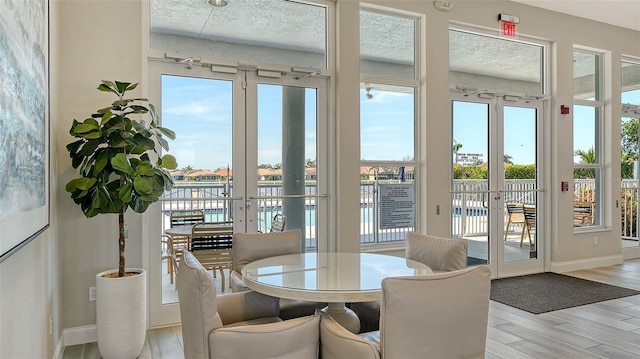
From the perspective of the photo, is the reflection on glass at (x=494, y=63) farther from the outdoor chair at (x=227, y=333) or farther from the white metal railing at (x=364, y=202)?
the outdoor chair at (x=227, y=333)

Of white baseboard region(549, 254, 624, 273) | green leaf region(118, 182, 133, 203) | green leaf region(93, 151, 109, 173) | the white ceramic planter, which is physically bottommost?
white baseboard region(549, 254, 624, 273)

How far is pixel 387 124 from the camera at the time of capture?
4.91m

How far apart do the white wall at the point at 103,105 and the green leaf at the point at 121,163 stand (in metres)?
0.55

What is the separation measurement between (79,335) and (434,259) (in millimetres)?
2846

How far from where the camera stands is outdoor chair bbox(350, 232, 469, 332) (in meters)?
2.83

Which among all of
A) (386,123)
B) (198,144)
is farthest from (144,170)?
(386,123)

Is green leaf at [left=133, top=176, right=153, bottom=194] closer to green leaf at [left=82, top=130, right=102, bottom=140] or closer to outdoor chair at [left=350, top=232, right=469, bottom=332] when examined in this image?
green leaf at [left=82, top=130, right=102, bottom=140]

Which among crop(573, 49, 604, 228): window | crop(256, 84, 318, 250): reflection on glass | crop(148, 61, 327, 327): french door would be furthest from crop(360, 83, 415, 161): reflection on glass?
crop(573, 49, 604, 228): window

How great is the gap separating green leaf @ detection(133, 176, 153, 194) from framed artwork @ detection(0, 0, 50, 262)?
0.55 metres

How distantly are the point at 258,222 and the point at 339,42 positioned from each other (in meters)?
2.05

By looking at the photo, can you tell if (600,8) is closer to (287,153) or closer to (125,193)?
(287,153)

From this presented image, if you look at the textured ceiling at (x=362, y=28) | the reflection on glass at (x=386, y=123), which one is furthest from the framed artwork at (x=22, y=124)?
the reflection on glass at (x=386, y=123)

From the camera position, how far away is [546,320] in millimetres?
3865

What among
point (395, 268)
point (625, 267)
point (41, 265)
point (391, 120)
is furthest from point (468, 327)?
point (625, 267)
